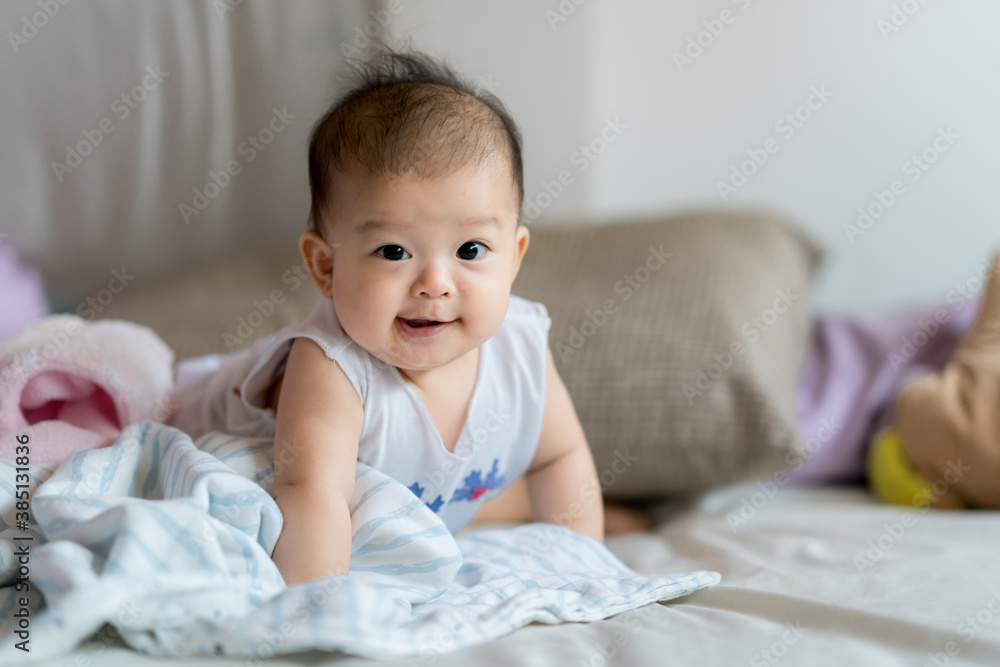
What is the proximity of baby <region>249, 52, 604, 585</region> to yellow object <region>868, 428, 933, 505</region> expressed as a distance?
0.58 meters

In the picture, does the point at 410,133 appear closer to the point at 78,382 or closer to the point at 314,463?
the point at 314,463

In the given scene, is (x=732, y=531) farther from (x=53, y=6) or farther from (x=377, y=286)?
(x=53, y=6)

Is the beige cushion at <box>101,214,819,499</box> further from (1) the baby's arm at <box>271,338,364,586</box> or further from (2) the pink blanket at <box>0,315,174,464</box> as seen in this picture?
(1) the baby's arm at <box>271,338,364,586</box>

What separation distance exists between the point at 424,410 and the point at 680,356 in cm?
43

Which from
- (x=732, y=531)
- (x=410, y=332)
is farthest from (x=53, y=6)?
(x=732, y=531)

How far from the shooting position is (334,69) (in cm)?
138

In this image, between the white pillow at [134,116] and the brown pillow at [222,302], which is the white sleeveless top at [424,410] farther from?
the white pillow at [134,116]

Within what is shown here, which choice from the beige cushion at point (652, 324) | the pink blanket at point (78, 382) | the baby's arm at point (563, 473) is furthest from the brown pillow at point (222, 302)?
the baby's arm at point (563, 473)

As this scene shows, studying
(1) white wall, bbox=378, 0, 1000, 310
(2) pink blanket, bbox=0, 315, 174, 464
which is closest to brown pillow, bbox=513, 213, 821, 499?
(1) white wall, bbox=378, 0, 1000, 310

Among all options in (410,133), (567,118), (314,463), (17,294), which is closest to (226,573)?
(314,463)

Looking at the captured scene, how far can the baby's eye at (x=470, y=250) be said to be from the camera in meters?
Answer: 0.71

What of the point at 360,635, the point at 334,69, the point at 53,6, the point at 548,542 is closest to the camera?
the point at 360,635

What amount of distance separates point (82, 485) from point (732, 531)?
715 millimetres

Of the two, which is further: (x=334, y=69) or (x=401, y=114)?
(x=334, y=69)
